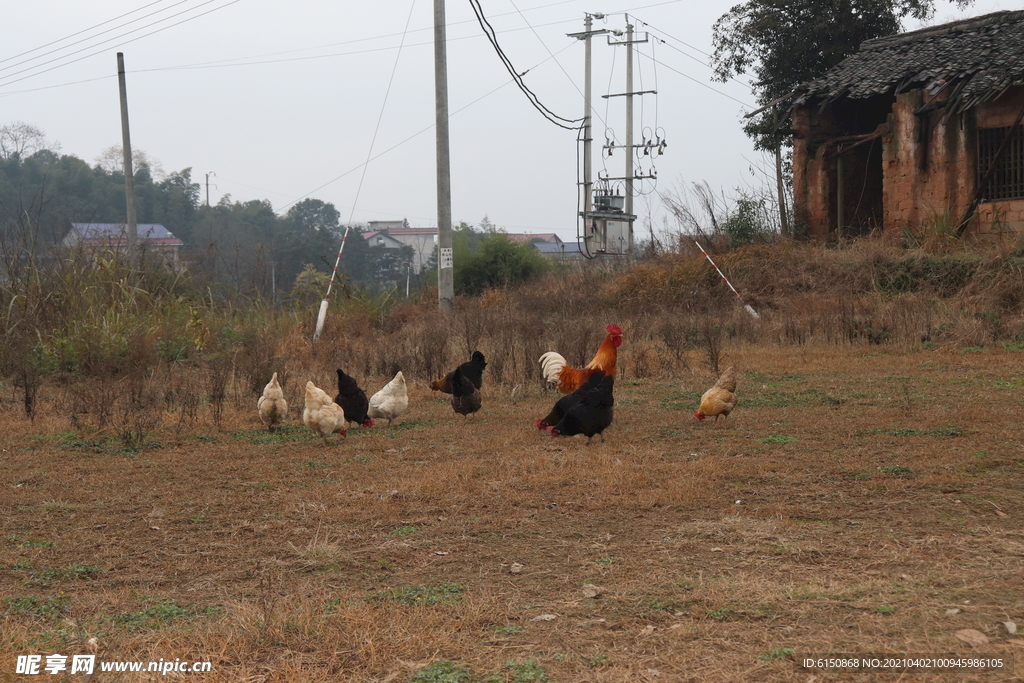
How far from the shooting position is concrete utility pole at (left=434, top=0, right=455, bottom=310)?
58.0ft

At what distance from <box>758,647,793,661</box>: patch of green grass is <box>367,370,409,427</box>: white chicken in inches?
229

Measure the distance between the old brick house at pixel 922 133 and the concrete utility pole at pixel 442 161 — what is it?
363 inches

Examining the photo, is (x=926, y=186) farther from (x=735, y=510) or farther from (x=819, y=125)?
(x=735, y=510)

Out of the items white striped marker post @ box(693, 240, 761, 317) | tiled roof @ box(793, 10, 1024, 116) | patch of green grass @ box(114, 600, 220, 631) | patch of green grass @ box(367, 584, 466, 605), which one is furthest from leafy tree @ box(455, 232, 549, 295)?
patch of green grass @ box(114, 600, 220, 631)

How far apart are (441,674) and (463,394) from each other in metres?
5.82

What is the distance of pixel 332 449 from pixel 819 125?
1891 cm

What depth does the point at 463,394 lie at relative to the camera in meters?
8.98

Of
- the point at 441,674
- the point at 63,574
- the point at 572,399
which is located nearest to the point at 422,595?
the point at 441,674

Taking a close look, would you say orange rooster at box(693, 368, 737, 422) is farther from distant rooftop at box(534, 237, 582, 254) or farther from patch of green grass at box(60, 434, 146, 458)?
distant rooftop at box(534, 237, 582, 254)

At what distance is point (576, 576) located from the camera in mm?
4234

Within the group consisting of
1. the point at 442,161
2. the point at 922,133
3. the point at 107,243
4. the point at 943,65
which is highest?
the point at 943,65

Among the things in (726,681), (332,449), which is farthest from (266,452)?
(726,681)

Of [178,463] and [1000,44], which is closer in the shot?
[178,463]

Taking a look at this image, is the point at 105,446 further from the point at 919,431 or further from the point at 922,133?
the point at 922,133
